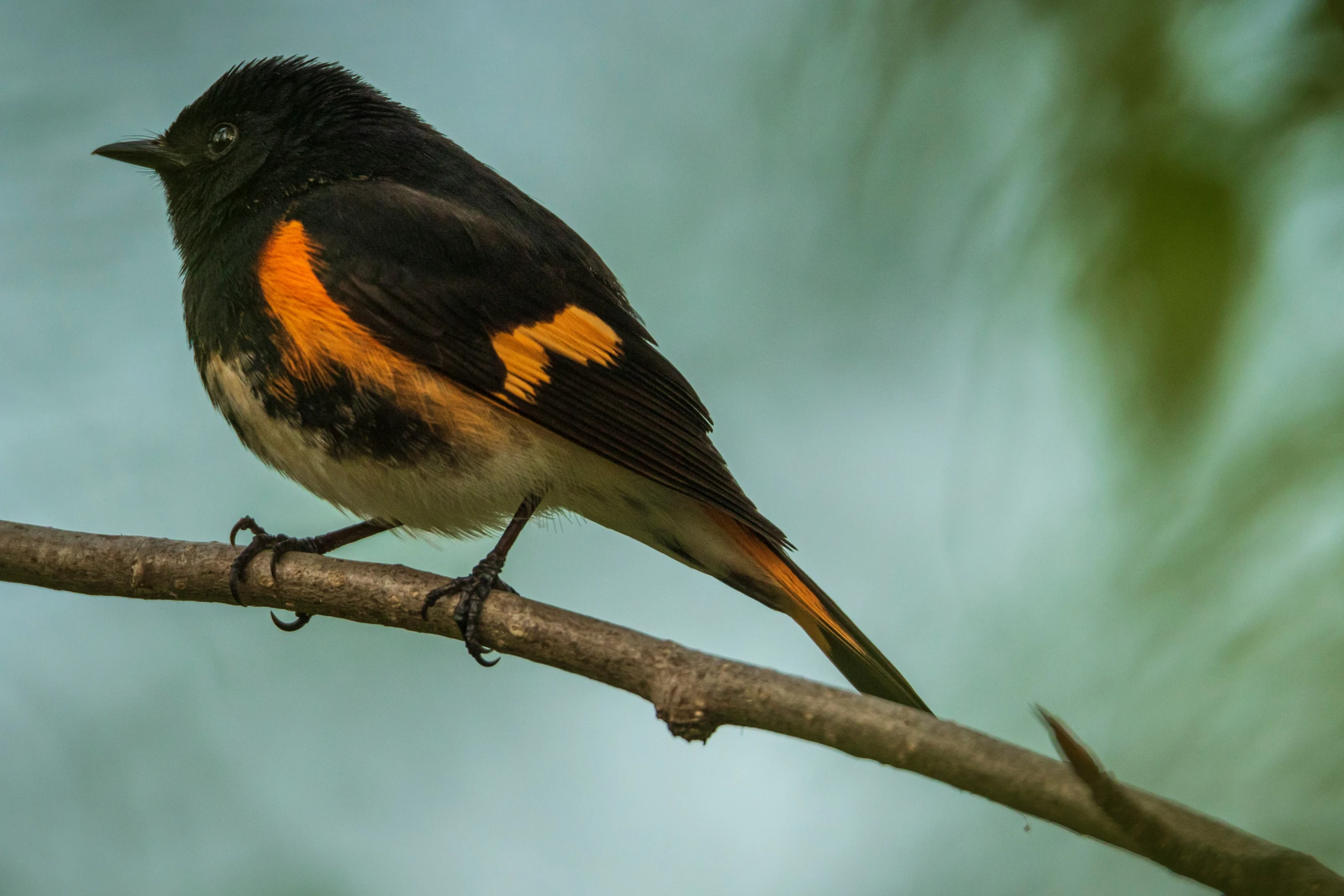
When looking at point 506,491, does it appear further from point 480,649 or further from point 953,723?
point 953,723

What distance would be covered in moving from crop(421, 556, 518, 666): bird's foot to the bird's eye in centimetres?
141

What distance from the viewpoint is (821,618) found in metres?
2.36

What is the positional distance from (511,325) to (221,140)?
104 centimetres

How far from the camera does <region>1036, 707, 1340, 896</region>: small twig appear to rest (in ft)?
3.45

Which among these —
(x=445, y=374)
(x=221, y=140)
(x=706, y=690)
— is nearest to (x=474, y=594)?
(x=445, y=374)

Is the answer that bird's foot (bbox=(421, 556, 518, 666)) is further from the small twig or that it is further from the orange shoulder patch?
the small twig

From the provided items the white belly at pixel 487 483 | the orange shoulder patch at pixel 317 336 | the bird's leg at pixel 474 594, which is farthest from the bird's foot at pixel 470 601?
the orange shoulder patch at pixel 317 336

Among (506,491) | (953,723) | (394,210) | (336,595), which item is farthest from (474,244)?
(953,723)

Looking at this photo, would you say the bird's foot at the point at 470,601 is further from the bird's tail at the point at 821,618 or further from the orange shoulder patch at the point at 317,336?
the bird's tail at the point at 821,618

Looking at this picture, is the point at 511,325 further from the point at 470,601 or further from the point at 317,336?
the point at 470,601

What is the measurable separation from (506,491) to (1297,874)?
1.75 metres

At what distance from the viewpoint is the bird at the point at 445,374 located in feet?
7.63

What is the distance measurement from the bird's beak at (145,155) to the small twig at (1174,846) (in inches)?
102

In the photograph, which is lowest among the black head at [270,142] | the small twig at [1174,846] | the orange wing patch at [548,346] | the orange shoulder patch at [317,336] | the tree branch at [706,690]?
the small twig at [1174,846]
